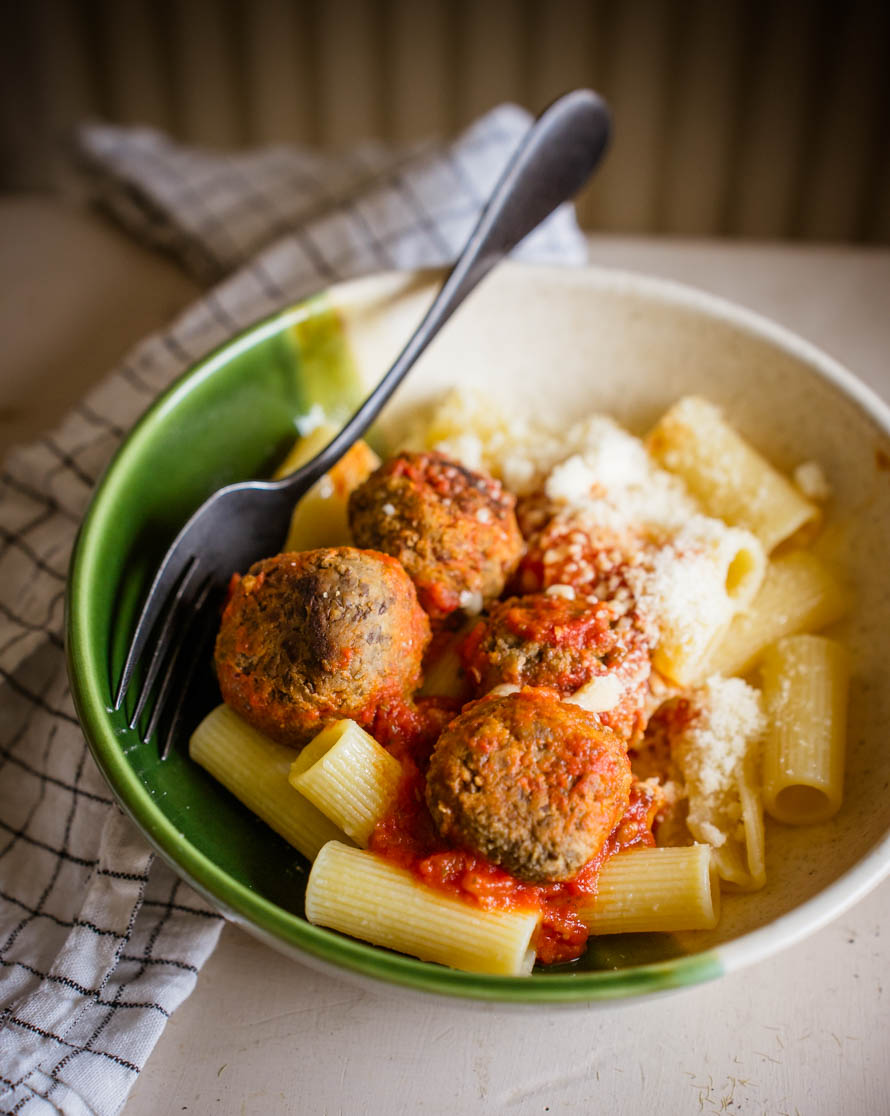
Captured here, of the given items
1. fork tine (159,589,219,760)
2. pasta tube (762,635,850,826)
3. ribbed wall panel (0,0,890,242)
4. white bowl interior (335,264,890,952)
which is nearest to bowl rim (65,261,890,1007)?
fork tine (159,589,219,760)

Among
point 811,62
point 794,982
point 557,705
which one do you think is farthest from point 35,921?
point 811,62

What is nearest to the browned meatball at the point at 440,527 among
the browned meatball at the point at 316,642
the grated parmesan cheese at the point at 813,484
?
the browned meatball at the point at 316,642

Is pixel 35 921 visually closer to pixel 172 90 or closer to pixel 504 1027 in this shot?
pixel 504 1027

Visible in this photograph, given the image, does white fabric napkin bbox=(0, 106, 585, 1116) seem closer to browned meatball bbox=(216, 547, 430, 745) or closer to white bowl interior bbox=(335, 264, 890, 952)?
browned meatball bbox=(216, 547, 430, 745)

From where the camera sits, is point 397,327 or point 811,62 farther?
point 811,62

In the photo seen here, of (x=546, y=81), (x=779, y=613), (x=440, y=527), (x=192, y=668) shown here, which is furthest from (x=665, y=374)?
(x=546, y=81)

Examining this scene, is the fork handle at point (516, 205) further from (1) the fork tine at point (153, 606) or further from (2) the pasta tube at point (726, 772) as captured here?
(2) the pasta tube at point (726, 772)
